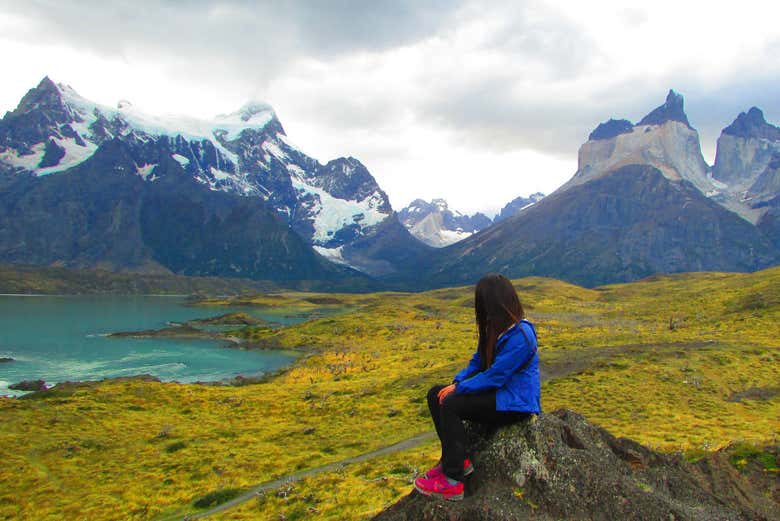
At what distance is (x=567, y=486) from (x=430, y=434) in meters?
28.8

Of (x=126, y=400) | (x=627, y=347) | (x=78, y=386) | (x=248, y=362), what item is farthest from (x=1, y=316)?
(x=627, y=347)

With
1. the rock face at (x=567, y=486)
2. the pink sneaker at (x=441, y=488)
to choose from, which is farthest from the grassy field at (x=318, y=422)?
the rock face at (x=567, y=486)

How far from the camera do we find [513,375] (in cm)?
1081

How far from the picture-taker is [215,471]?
35.2 meters

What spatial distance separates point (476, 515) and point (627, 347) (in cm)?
6729

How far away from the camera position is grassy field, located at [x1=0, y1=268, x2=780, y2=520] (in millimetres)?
29703

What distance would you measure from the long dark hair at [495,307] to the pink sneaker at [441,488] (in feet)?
8.88

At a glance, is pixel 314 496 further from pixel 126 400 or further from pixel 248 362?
pixel 248 362

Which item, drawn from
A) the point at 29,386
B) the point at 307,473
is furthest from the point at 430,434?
the point at 29,386

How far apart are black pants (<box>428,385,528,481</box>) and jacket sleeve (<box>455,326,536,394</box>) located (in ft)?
1.25

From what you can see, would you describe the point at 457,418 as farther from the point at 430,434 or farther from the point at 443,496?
the point at 430,434

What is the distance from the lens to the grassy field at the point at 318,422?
29703 millimetres

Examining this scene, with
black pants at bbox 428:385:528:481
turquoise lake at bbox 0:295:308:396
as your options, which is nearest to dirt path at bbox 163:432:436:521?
black pants at bbox 428:385:528:481

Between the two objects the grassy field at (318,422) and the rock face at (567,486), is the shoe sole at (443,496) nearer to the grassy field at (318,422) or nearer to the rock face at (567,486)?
the rock face at (567,486)
